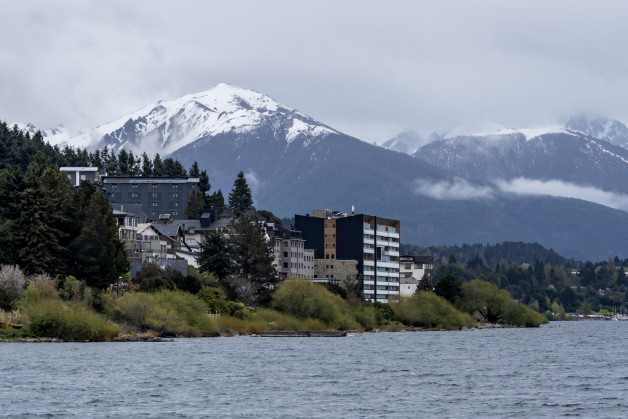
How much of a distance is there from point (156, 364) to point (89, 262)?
1808 inches

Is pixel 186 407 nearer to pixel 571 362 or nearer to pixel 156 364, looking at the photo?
pixel 156 364

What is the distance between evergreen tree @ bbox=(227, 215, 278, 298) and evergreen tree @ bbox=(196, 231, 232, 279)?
1741 mm

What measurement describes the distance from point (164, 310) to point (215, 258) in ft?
154

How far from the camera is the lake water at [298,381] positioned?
66.1 metres

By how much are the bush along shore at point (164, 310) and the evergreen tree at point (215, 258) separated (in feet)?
29.5

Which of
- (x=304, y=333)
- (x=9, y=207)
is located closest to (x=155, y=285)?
(x=9, y=207)

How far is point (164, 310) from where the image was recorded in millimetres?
135250

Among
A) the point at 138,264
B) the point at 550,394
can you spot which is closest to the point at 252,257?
the point at 138,264

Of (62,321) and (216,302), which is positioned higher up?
(216,302)

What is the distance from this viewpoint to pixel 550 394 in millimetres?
75562

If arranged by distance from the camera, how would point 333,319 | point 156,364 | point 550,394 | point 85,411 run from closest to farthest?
point 85,411 < point 550,394 < point 156,364 < point 333,319

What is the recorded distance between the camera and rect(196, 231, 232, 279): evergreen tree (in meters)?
182

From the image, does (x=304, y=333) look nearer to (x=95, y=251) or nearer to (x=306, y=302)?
(x=306, y=302)

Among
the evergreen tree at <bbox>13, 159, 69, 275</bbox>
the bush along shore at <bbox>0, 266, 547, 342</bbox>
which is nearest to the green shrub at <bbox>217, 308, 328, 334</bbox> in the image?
the bush along shore at <bbox>0, 266, 547, 342</bbox>
